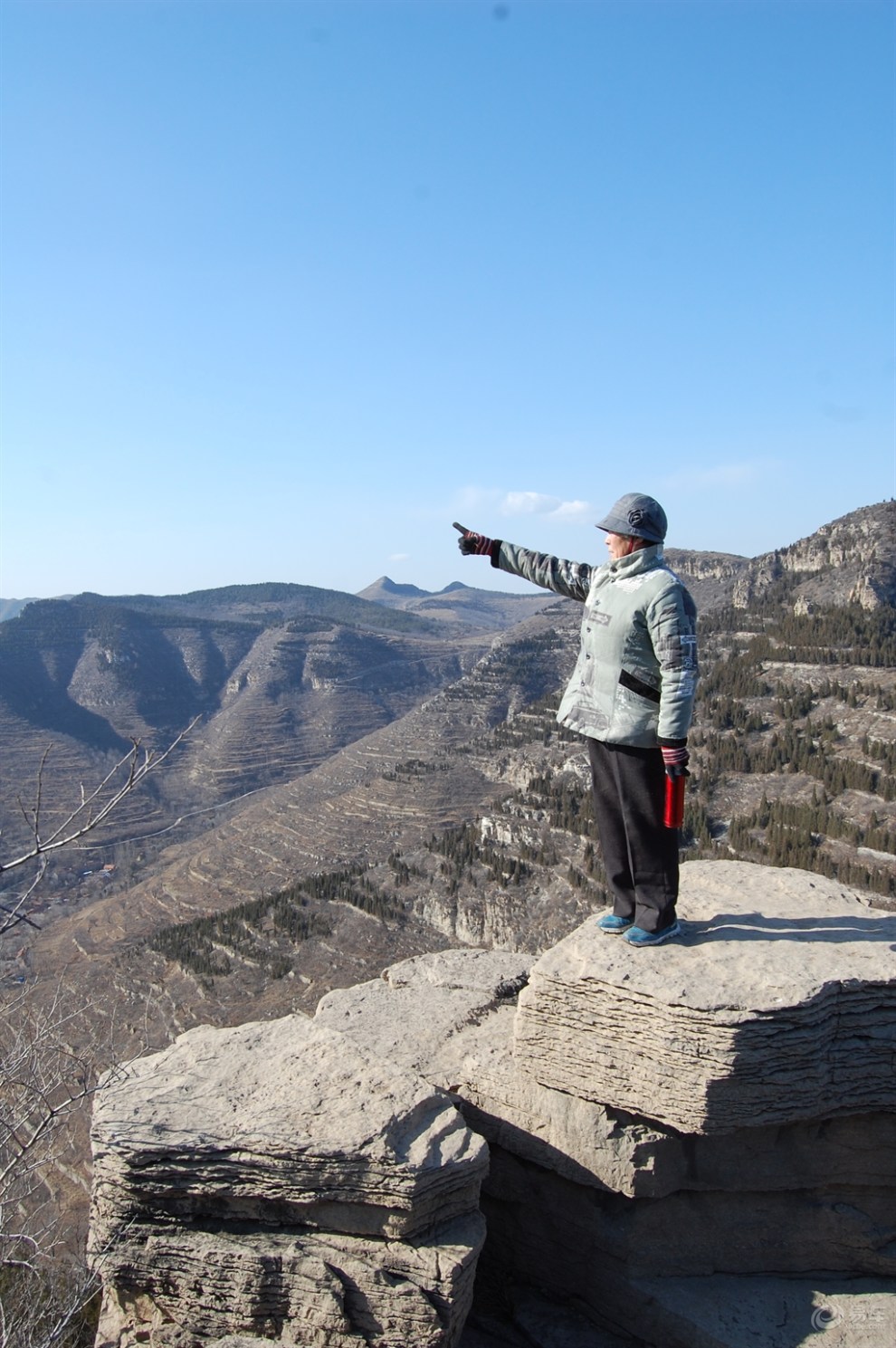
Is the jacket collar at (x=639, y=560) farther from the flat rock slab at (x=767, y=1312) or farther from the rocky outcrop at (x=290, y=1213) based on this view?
the flat rock slab at (x=767, y=1312)

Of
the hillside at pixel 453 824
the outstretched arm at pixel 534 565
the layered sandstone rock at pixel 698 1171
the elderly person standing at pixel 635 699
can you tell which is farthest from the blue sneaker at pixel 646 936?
the hillside at pixel 453 824

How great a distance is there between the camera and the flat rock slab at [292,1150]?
4129 millimetres

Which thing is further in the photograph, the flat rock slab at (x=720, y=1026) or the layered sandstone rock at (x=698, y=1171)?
the layered sandstone rock at (x=698, y=1171)

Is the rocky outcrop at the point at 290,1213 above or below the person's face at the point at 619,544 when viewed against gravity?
below

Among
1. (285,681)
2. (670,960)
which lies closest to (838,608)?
(670,960)

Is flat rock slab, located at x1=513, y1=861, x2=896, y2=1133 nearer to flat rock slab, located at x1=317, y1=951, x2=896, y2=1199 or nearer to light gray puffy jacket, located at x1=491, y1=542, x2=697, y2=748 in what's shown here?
flat rock slab, located at x1=317, y1=951, x2=896, y2=1199

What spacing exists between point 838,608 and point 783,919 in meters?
36.0

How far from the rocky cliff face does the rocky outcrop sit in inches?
0.5

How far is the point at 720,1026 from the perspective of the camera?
4215 mm

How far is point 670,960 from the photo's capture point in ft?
15.7

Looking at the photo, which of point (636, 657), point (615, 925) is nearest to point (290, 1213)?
point (615, 925)

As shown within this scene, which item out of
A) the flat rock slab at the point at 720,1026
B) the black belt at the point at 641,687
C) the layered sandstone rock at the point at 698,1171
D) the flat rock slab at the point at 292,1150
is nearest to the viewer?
the flat rock slab at the point at 292,1150

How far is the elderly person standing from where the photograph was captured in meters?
4.73

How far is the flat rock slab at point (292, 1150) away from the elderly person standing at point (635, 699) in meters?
1.67
